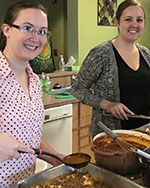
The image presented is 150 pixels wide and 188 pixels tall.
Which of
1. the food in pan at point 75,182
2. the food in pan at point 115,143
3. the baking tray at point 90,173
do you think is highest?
the food in pan at point 115,143

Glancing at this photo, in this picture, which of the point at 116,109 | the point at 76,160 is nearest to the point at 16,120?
the point at 76,160

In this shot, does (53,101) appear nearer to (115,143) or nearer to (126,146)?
(115,143)

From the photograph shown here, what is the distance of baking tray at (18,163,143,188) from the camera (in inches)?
37.0

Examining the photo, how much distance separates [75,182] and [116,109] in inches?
22.6

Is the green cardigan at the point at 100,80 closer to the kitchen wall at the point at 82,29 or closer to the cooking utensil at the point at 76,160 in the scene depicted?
the cooking utensil at the point at 76,160

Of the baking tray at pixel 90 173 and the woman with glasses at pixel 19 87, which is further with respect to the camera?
the woman with glasses at pixel 19 87

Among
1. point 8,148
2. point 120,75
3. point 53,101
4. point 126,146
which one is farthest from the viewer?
point 53,101

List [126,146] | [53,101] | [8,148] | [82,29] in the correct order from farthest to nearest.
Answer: [82,29]
[53,101]
[126,146]
[8,148]

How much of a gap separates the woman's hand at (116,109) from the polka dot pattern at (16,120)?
0.44m

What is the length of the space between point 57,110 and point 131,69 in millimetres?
1175

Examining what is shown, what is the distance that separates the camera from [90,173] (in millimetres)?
1053

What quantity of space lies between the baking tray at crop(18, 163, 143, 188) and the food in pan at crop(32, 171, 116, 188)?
0.05ft

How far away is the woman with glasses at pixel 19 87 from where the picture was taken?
1.15m

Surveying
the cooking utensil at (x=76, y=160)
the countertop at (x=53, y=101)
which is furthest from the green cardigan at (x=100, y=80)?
the countertop at (x=53, y=101)
